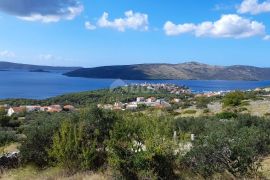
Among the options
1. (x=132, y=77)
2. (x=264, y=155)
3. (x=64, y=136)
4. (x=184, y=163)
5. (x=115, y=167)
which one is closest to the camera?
(x=115, y=167)

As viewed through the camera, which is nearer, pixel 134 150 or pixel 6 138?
pixel 134 150

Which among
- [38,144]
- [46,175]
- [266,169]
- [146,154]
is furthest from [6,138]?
[266,169]

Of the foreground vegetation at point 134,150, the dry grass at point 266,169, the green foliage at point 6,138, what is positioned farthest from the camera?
the green foliage at point 6,138

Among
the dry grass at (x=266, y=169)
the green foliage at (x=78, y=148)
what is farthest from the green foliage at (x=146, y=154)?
the dry grass at (x=266, y=169)

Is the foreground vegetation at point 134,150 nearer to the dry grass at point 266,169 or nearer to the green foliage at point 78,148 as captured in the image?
the green foliage at point 78,148

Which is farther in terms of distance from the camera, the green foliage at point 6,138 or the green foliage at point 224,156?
the green foliage at point 6,138

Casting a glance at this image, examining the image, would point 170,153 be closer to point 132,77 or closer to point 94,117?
point 94,117

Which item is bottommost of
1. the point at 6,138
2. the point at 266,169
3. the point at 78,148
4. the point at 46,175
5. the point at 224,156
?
the point at 6,138

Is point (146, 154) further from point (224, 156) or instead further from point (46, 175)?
point (46, 175)

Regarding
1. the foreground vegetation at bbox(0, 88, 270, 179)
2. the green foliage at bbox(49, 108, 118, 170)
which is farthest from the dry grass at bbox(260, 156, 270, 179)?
the green foliage at bbox(49, 108, 118, 170)

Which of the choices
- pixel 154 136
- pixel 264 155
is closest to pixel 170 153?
pixel 154 136

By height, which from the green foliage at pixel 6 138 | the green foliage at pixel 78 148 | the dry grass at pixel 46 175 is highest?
the green foliage at pixel 78 148
